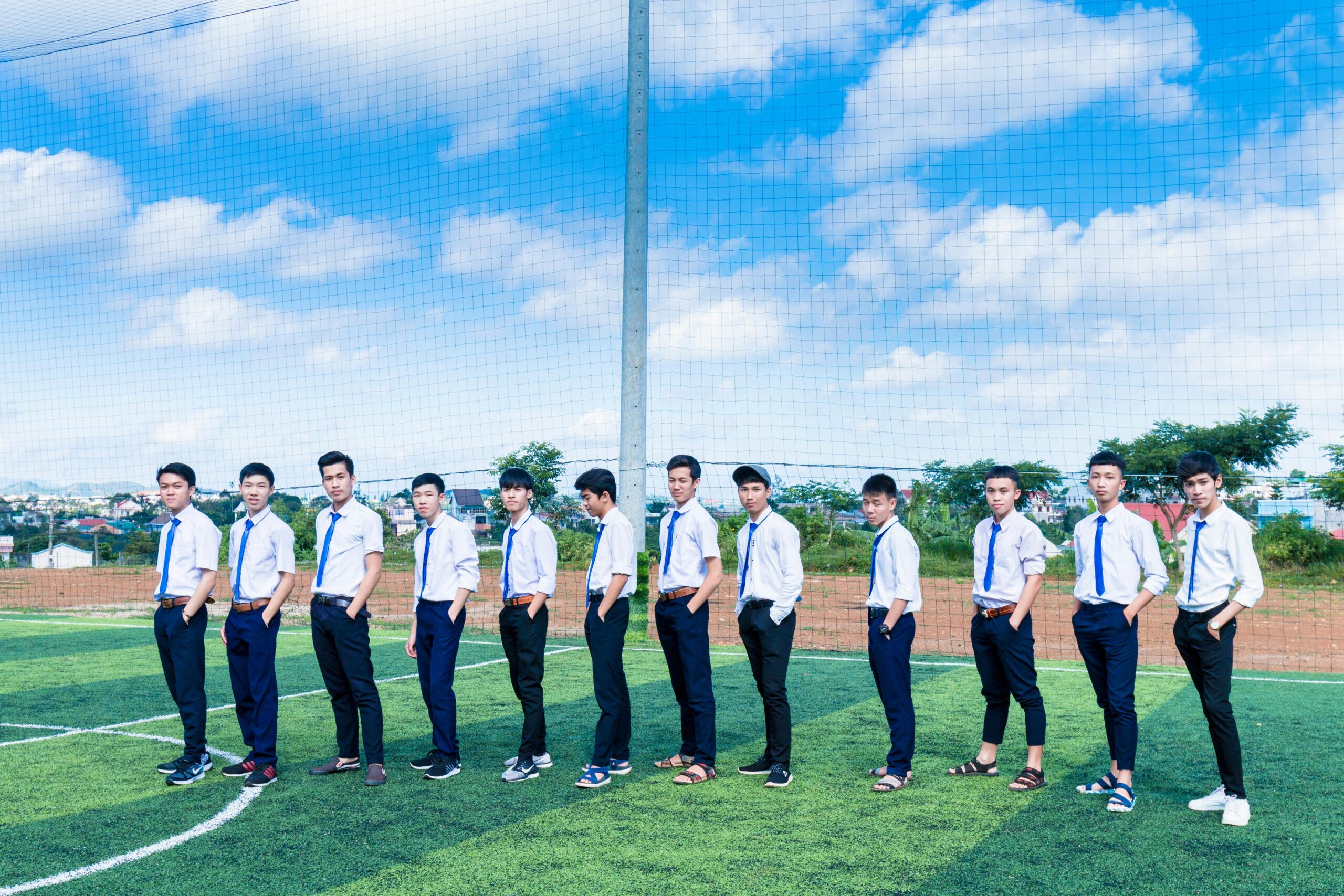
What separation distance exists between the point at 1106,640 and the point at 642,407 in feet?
23.4

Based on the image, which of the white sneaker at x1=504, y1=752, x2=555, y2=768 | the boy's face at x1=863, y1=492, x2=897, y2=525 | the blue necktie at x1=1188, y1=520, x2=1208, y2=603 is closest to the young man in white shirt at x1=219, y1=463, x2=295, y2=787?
the white sneaker at x1=504, y1=752, x2=555, y2=768

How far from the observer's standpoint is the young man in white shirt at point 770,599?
5.64 metres

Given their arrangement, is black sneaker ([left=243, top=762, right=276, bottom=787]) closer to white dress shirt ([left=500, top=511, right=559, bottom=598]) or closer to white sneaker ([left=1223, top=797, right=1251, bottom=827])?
white dress shirt ([left=500, top=511, right=559, bottom=598])

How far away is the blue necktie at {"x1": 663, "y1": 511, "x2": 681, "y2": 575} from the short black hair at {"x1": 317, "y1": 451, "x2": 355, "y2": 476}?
5.88 feet

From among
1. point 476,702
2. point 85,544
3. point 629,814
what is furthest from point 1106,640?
point 85,544

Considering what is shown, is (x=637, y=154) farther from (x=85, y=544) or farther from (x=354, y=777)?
(x=85, y=544)

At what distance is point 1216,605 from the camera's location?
495 cm

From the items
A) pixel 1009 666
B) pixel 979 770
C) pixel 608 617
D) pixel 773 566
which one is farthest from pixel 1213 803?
pixel 608 617

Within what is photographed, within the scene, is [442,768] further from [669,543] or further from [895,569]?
[895,569]

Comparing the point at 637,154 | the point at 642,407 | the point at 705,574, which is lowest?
the point at 705,574

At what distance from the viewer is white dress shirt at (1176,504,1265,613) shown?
4.85 meters

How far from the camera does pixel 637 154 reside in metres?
12.1

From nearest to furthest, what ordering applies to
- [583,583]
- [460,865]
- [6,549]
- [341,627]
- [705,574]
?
[460,865], [341,627], [705,574], [583,583], [6,549]

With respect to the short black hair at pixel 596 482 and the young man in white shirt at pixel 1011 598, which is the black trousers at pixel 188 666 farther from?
the young man in white shirt at pixel 1011 598
